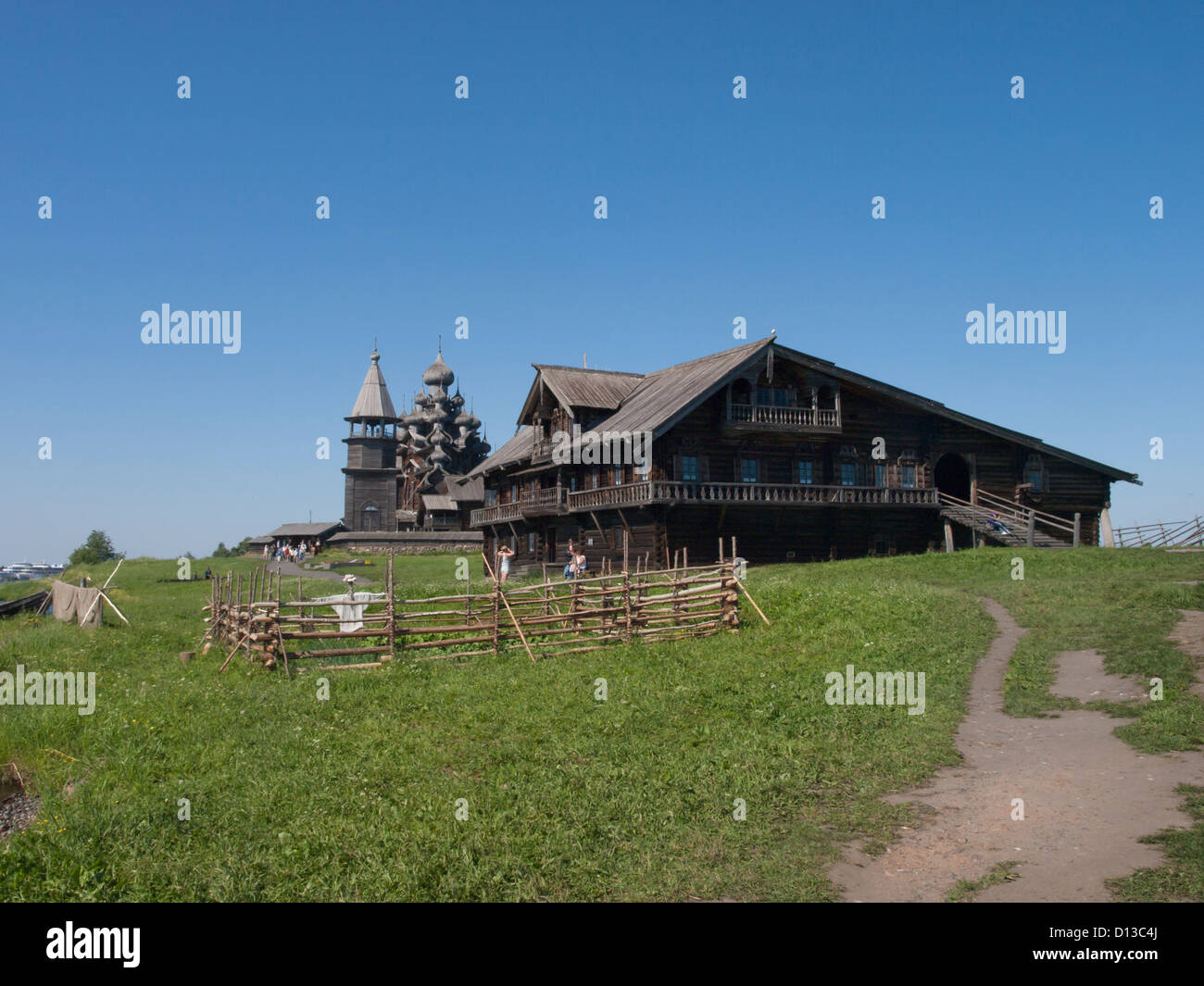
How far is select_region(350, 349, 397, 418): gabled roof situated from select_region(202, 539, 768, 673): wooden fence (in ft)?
213

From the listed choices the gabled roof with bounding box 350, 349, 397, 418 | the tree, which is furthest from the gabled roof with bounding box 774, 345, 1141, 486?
the tree

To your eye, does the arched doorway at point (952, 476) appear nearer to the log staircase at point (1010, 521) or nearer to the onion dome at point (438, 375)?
the log staircase at point (1010, 521)

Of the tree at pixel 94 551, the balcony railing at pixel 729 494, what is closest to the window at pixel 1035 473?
the balcony railing at pixel 729 494

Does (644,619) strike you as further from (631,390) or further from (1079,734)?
(631,390)

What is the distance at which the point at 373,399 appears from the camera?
86.8m

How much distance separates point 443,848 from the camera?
8.19 metres

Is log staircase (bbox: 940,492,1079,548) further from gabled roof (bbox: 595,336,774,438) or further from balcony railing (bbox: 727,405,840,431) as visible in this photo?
gabled roof (bbox: 595,336,774,438)

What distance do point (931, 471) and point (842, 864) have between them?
3276cm

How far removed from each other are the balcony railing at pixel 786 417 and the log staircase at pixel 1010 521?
620cm

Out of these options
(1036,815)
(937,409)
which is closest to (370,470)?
(937,409)

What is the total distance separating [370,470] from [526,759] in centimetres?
7682

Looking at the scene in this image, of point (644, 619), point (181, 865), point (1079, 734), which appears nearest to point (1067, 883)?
point (1079, 734)

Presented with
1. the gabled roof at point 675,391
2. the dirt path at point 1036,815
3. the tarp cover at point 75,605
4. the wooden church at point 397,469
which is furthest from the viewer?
the wooden church at point 397,469

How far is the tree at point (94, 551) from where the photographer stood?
324 ft
